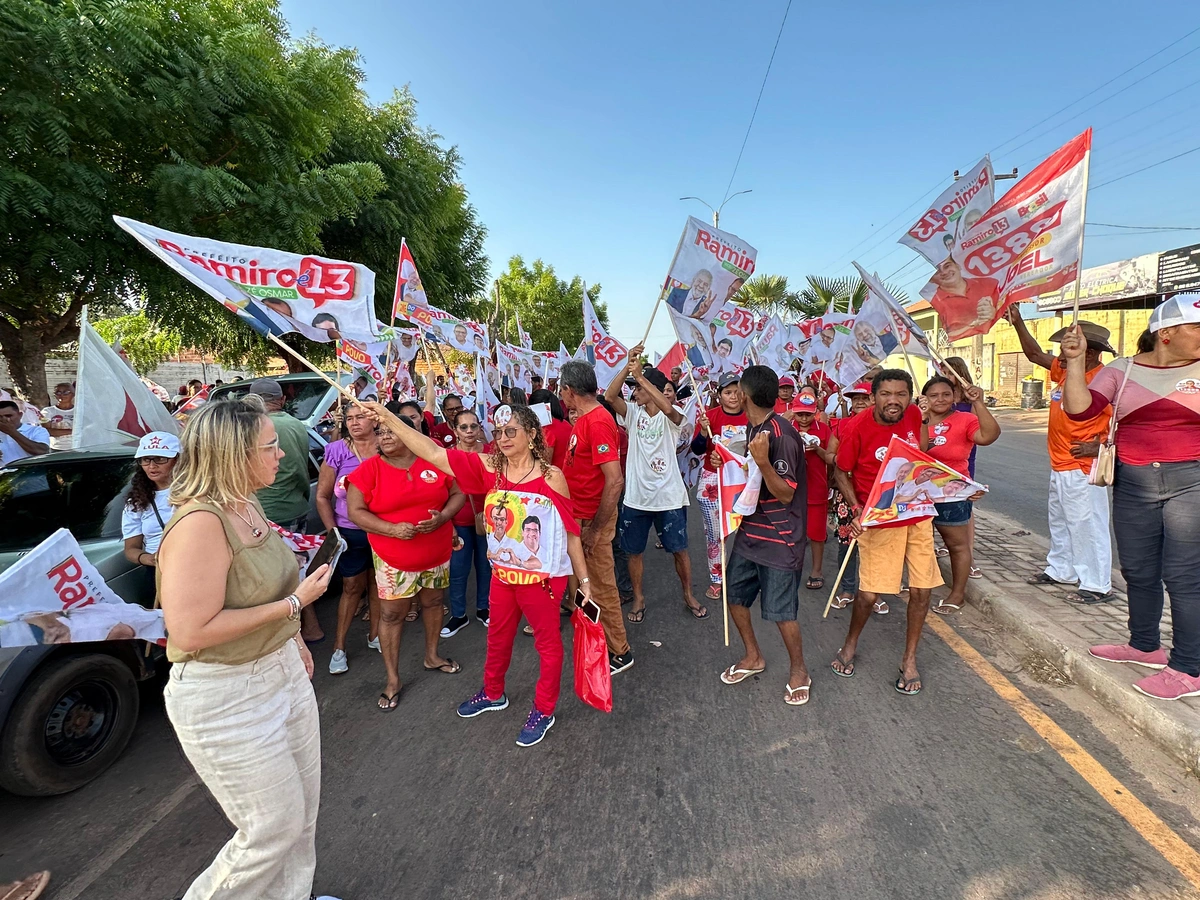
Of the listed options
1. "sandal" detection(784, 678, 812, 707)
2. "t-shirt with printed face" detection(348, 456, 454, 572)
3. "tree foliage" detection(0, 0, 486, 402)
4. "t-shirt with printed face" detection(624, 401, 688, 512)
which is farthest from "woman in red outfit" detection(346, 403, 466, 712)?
"tree foliage" detection(0, 0, 486, 402)

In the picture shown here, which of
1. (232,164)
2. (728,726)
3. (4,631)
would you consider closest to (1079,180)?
(728,726)

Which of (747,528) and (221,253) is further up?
(221,253)

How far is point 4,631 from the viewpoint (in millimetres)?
2295

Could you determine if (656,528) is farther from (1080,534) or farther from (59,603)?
(59,603)

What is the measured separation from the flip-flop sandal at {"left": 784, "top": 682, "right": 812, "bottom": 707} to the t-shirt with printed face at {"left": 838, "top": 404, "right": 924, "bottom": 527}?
1.41 metres

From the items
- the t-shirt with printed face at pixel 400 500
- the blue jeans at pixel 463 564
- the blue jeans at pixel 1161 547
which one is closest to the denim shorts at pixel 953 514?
the blue jeans at pixel 1161 547

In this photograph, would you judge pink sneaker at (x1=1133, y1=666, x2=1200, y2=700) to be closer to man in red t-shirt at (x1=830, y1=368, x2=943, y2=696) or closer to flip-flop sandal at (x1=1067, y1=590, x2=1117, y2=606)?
man in red t-shirt at (x1=830, y1=368, x2=943, y2=696)

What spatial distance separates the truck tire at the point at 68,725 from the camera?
2.70 metres

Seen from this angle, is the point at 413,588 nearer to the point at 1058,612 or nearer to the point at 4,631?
the point at 4,631

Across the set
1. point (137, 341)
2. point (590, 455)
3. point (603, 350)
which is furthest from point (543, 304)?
point (590, 455)

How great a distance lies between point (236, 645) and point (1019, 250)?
4.66 meters

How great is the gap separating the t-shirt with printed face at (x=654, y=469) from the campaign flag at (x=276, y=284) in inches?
89.1

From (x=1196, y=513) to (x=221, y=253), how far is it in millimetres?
5553

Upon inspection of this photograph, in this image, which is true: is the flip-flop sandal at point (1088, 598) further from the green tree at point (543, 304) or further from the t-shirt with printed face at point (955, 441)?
the green tree at point (543, 304)
